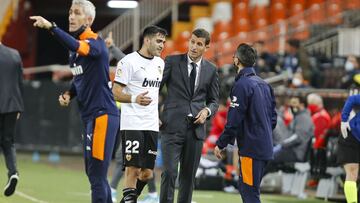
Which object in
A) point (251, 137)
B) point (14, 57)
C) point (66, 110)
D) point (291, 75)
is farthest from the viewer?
point (66, 110)

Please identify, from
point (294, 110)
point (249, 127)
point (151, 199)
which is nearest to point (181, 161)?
point (249, 127)

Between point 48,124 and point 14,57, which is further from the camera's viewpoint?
point 48,124

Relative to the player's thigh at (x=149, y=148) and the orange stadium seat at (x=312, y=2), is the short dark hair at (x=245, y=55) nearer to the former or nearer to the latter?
the player's thigh at (x=149, y=148)

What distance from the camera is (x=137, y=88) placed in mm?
11398

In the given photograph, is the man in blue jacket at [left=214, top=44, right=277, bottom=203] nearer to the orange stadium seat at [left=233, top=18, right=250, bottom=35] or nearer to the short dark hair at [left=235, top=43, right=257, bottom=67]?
the short dark hair at [left=235, top=43, right=257, bottom=67]

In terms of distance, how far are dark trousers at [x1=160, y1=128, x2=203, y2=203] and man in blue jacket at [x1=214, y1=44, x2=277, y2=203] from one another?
712 millimetres

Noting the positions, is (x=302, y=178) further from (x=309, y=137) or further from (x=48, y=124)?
(x=48, y=124)

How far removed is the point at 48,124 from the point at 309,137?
11.4 metres

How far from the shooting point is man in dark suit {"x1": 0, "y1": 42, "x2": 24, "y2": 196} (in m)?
14.6

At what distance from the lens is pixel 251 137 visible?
36.4ft

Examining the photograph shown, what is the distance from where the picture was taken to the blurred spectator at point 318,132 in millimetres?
17672

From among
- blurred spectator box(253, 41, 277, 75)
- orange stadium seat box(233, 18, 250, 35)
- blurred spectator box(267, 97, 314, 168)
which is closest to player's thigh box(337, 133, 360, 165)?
blurred spectator box(267, 97, 314, 168)

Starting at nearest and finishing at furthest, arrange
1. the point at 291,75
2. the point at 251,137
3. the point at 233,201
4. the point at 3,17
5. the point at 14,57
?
the point at 251,137, the point at 14,57, the point at 233,201, the point at 291,75, the point at 3,17

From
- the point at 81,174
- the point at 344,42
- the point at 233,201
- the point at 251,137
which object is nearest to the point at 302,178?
the point at 233,201
